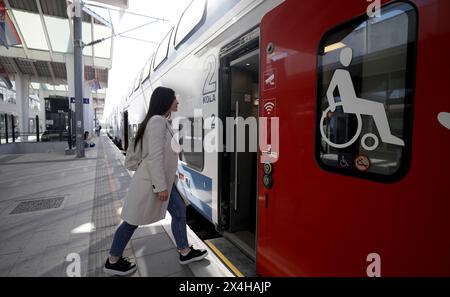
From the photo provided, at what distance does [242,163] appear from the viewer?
2.94 metres

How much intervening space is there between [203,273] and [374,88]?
6.42ft

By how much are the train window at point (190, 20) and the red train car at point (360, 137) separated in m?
1.56

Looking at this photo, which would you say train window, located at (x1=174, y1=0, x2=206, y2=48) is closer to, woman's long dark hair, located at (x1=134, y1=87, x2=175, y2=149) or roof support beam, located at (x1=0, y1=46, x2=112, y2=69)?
woman's long dark hair, located at (x1=134, y1=87, x2=175, y2=149)

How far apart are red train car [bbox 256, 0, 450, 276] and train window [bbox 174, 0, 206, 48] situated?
5.12ft

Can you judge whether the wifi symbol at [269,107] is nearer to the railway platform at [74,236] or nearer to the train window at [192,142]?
the train window at [192,142]

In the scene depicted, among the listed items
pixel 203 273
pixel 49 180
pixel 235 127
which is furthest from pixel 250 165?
pixel 49 180

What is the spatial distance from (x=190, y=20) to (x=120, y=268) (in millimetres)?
2974

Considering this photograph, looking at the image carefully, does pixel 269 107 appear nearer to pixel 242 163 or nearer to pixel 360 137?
pixel 360 137

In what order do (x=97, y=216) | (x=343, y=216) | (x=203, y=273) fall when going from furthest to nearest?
(x=97, y=216)
(x=203, y=273)
(x=343, y=216)

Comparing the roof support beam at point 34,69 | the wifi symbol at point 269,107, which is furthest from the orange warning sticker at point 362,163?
the roof support beam at point 34,69

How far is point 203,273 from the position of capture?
2311mm

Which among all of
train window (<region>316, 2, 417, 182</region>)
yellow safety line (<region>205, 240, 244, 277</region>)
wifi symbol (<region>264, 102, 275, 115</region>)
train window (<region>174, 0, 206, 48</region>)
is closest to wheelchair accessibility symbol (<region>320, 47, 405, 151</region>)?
train window (<region>316, 2, 417, 182</region>)

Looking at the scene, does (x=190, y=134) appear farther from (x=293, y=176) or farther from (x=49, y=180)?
(x=49, y=180)

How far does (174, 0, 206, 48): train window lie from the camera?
10.1ft
